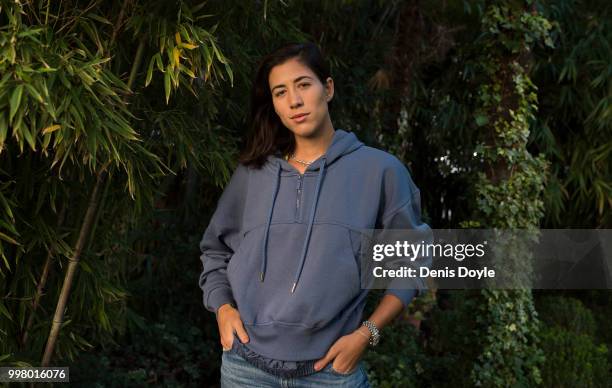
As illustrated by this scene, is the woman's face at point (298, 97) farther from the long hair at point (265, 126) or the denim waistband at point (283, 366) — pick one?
the denim waistband at point (283, 366)

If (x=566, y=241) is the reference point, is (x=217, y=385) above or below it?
below

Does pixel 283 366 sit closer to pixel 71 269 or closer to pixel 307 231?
pixel 307 231

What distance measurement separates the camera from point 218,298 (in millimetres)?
1930

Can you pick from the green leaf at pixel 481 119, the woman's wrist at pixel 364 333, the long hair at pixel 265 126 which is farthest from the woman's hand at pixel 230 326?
the green leaf at pixel 481 119

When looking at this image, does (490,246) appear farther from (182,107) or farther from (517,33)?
(182,107)

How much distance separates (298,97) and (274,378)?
0.65 meters

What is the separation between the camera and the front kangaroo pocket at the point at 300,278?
1.74m

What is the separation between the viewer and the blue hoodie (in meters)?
1.74

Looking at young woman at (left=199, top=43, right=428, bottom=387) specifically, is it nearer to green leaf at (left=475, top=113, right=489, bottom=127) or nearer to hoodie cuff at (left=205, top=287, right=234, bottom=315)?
hoodie cuff at (left=205, top=287, right=234, bottom=315)

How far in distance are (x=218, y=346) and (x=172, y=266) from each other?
648 millimetres

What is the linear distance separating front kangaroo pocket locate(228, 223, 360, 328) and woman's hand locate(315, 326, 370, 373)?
59mm

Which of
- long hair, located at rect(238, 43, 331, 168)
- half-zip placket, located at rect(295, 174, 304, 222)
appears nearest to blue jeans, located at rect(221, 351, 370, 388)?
half-zip placket, located at rect(295, 174, 304, 222)

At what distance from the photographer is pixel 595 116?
5.54 metres

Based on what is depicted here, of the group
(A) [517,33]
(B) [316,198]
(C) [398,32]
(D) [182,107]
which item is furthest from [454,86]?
(B) [316,198]
